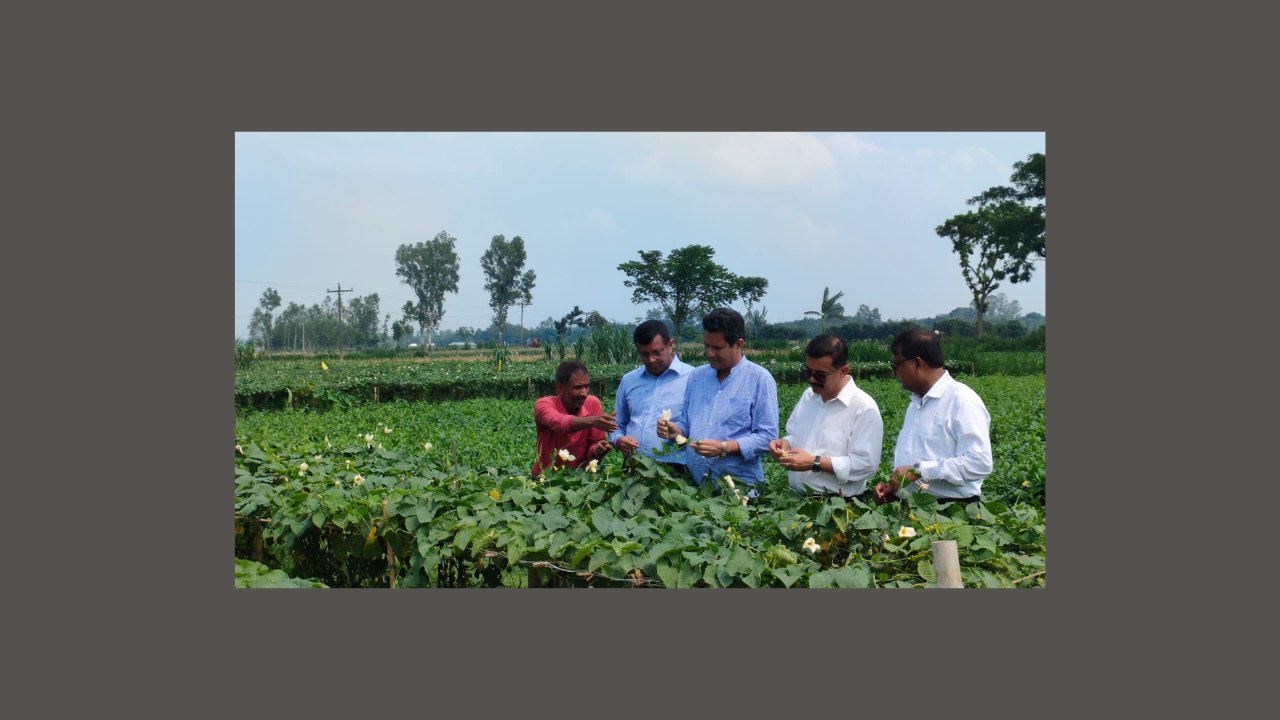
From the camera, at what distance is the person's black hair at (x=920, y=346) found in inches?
119

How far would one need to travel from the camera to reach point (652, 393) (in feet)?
12.6

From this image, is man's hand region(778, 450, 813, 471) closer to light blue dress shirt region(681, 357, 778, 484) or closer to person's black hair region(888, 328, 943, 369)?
light blue dress shirt region(681, 357, 778, 484)

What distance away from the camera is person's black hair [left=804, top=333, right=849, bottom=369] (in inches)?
125

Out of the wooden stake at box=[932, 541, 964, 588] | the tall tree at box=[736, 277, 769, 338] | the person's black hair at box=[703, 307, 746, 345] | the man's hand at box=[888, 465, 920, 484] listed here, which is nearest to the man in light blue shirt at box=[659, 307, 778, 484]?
the person's black hair at box=[703, 307, 746, 345]

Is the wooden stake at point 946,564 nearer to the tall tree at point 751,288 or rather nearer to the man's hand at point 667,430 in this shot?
the man's hand at point 667,430

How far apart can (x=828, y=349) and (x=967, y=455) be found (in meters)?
0.67

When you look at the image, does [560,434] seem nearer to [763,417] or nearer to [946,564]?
[763,417]

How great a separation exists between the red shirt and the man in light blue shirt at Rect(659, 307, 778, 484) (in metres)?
0.61

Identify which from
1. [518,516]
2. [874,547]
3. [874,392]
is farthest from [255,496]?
[874,392]

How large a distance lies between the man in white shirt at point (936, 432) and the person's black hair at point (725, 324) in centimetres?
72

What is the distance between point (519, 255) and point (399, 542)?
1870 inches

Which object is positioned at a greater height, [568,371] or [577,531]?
[568,371]

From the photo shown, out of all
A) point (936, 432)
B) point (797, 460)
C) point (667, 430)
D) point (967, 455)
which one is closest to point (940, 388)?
point (936, 432)

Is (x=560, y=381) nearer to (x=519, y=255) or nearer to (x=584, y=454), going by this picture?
(x=584, y=454)
